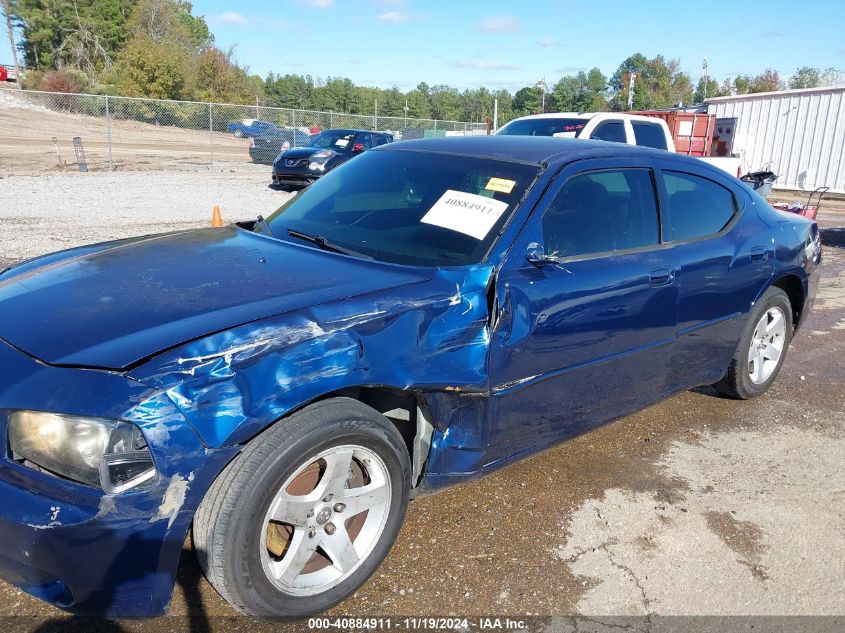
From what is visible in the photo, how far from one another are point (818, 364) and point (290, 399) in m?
4.94

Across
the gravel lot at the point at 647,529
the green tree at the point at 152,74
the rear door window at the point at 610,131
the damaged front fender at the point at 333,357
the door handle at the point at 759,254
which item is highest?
the green tree at the point at 152,74

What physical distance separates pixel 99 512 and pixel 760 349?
4135mm

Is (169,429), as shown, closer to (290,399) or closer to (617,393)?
(290,399)

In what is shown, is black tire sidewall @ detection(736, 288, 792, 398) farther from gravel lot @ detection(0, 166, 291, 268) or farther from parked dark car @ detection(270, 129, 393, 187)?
parked dark car @ detection(270, 129, 393, 187)

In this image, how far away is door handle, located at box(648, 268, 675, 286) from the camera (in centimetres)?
344

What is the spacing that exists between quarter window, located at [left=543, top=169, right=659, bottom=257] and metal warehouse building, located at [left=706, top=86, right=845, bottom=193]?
775 inches

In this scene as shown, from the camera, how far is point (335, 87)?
355 ft

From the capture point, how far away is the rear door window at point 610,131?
1028cm

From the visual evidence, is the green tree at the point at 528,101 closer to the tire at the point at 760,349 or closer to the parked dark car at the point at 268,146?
the parked dark car at the point at 268,146

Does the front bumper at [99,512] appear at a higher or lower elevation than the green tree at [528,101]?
lower

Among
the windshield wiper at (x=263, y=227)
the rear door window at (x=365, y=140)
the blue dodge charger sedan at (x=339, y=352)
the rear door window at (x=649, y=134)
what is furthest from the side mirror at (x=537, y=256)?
the rear door window at (x=365, y=140)

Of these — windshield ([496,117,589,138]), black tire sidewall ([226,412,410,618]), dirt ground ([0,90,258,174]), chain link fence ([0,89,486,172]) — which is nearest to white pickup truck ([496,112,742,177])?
windshield ([496,117,589,138])

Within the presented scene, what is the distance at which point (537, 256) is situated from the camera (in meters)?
2.95

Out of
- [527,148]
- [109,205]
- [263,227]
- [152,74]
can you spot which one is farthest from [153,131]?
[527,148]
